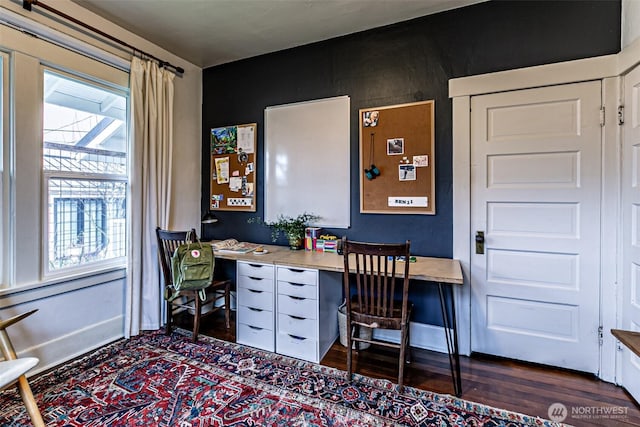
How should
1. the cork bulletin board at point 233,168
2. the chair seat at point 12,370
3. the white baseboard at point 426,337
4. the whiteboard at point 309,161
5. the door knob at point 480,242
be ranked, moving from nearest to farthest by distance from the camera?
1. the chair seat at point 12,370
2. the door knob at point 480,242
3. the white baseboard at point 426,337
4. the whiteboard at point 309,161
5. the cork bulletin board at point 233,168

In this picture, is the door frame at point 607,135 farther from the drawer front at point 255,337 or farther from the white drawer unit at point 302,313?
the drawer front at point 255,337

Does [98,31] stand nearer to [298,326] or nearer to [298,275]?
[298,275]

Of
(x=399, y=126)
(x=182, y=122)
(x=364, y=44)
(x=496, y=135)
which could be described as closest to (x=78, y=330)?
(x=182, y=122)

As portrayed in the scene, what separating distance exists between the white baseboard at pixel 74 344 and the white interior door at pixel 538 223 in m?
3.02

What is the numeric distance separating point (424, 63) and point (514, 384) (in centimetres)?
247

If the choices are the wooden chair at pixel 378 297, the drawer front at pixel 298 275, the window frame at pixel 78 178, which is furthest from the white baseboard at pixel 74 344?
the wooden chair at pixel 378 297

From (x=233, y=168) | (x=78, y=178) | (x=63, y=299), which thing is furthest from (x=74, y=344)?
(x=233, y=168)

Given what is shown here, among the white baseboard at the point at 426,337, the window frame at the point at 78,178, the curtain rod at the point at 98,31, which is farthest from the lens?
the white baseboard at the point at 426,337

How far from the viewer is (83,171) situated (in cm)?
244

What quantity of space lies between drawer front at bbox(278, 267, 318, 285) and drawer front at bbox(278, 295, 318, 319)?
0.14m

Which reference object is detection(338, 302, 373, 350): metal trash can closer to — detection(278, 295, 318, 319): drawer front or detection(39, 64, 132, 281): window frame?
detection(278, 295, 318, 319): drawer front

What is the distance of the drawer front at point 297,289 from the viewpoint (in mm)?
2240

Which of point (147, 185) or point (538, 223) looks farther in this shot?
point (147, 185)

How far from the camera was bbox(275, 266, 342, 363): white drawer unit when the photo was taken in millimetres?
2242
